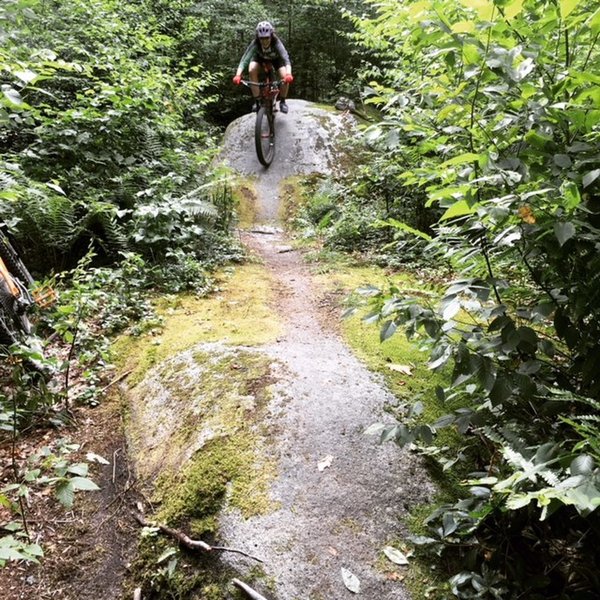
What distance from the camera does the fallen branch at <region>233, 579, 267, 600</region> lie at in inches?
77.7

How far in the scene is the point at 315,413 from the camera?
287cm

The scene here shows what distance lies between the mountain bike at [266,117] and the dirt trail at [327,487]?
21.4ft

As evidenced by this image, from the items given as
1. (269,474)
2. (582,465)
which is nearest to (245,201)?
(269,474)

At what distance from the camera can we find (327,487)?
242 centimetres

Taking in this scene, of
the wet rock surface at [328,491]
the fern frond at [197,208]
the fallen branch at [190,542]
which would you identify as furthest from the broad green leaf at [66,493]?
the fern frond at [197,208]

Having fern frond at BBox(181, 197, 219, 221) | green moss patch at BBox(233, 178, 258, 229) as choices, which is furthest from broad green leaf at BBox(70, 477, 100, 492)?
green moss patch at BBox(233, 178, 258, 229)

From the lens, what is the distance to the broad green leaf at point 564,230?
1395 mm

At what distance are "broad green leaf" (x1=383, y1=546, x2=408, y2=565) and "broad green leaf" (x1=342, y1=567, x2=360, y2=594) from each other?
0.20m

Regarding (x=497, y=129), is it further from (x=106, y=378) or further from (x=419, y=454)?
(x=106, y=378)

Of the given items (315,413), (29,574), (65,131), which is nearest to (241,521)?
(315,413)

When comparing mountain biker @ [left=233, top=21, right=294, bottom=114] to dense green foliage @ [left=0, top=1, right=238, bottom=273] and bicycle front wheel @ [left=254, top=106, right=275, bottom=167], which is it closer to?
bicycle front wheel @ [left=254, top=106, right=275, bottom=167]

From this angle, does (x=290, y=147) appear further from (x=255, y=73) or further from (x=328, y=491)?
(x=328, y=491)

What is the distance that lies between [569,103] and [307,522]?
2.11 metres

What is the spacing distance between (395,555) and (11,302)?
326 centimetres
